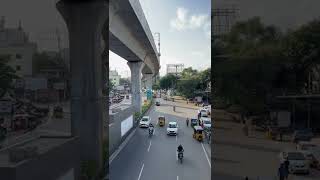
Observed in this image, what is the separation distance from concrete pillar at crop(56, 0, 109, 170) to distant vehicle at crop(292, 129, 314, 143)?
526cm

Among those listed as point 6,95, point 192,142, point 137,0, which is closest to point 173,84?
point 192,142

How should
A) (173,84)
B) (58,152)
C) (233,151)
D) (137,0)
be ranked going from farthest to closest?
1. (173,84)
2. (137,0)
3. (233,151)
4. (58,152)

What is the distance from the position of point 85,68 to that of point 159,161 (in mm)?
4967

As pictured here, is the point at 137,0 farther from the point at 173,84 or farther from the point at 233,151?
the point at 173,84

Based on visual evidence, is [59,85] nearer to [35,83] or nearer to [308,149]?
[35,83]

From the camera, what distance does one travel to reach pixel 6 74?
8.93m

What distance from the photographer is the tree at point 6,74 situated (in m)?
8.85

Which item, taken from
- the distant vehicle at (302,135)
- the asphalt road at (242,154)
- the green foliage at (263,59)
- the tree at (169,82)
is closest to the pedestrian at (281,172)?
the asphalt road at (242,154)

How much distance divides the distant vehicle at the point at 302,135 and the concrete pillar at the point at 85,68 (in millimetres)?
5259

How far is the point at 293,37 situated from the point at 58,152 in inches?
232

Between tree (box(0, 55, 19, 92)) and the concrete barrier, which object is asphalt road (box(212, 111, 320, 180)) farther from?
tree (box(0, 55, 19, 92))

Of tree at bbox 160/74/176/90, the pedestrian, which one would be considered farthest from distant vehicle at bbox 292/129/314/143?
tree at bbox 160/74/176/90

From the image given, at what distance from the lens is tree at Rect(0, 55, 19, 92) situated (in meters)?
8.85

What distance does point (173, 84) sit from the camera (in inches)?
2339
